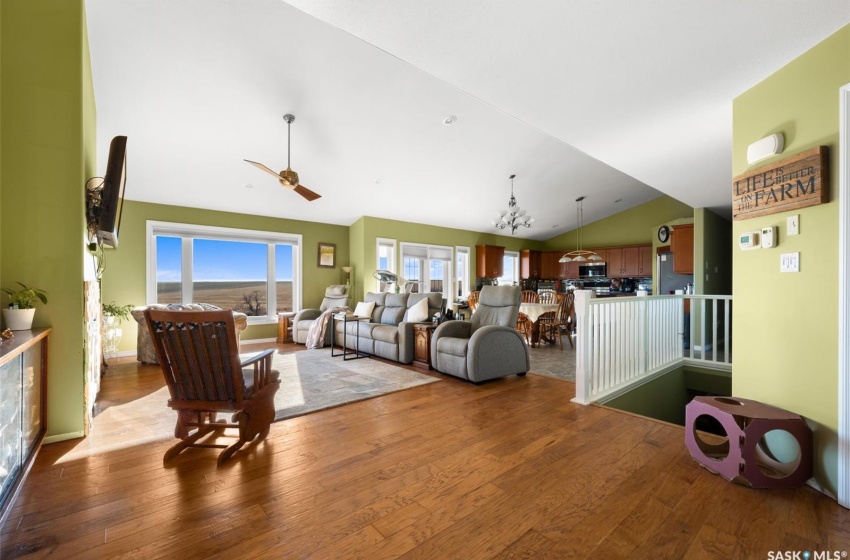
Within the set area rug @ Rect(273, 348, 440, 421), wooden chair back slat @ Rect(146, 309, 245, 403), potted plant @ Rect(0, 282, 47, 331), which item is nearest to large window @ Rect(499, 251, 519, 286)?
area rug @ Rect(273, 348, 440, 421)

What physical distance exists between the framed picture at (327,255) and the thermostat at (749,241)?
21.7 feet

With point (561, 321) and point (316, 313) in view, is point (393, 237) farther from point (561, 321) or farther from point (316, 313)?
point (561, 321)

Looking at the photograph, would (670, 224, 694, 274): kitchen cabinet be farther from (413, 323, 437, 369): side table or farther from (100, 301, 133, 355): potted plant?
(100, 301, 133, 355): potted plant

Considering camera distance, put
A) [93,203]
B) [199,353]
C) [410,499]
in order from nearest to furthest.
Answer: [410,499]
[199,353]
[93,203]

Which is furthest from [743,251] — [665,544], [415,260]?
[415,260]

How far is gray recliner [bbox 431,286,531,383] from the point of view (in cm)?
374

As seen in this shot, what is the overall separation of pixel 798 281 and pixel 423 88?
136 inches

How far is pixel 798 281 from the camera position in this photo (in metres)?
1.95

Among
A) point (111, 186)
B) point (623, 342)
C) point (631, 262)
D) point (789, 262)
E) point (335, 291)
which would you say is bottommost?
point (623, 342)

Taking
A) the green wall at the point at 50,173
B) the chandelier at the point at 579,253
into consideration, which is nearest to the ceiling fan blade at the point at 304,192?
the green wall at the point at 50,173

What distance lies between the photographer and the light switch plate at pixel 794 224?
194 cm

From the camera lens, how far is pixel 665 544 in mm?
1426

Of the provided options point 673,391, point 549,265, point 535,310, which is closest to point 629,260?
point 549,265
